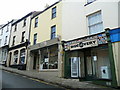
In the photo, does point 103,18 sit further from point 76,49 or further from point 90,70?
point 90,70

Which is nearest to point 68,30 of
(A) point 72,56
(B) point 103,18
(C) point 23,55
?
(A) point 72,56

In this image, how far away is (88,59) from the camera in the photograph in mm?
10570

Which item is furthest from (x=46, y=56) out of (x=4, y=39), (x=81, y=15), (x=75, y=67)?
(x=4, y=39)

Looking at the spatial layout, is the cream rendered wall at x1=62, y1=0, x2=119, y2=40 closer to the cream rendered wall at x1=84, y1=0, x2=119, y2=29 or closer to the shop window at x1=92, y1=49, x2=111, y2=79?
the cream rendered wall at x1=84, y1=0, x2=119, y2=29

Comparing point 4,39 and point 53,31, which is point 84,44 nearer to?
point 53,31

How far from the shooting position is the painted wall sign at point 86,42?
8.72m

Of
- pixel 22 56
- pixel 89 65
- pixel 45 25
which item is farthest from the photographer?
pixel 22 56

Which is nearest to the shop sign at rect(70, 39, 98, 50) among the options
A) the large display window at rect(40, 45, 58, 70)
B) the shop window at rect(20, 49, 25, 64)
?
the large display window at rect(40, 45, 58, 70)

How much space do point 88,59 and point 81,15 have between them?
4273 mm

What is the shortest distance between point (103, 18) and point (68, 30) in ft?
12.6

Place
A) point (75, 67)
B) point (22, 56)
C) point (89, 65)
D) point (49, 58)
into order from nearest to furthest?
point (89, 65), point (75, 67), point (49, 58), point (22, 56)

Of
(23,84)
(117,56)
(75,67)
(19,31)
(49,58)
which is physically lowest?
(23,84)

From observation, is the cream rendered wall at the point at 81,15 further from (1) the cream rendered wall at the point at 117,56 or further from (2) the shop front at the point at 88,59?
(1) the cream rendered wall at the point at 117,56

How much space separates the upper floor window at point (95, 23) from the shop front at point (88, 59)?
102 centimetres
